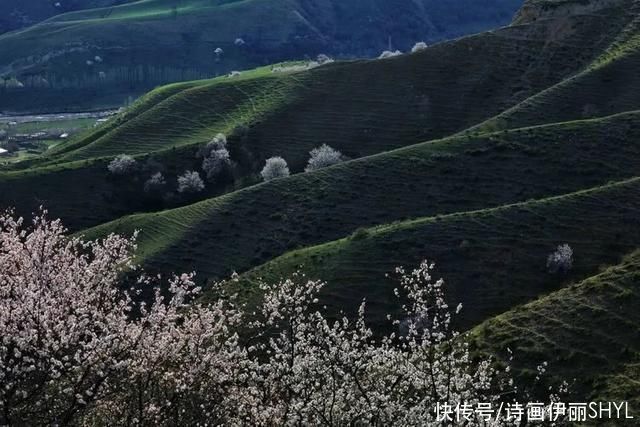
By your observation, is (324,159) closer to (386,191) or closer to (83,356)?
(386,191)

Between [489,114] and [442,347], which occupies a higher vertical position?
[489,114]

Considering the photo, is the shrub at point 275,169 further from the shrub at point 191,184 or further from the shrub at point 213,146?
the shrub at point 213,146

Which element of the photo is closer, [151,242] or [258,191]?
[151,242]

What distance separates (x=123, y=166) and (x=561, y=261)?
67823 mm

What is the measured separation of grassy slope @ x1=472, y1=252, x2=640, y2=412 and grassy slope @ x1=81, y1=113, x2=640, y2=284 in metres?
24.6

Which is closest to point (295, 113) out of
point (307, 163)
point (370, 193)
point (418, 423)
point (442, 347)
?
point (307, 163)

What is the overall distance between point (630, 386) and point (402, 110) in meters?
74.2

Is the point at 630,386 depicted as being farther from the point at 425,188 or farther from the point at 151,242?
the point at 151,242

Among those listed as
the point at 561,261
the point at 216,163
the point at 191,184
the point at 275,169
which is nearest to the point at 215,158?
the point at 216,163

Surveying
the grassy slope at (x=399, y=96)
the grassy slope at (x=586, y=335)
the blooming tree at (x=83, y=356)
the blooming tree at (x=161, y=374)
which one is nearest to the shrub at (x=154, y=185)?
the grassy slope at (x=399, y=96)

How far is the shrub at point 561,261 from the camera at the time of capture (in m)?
53.6

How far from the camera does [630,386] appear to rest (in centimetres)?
3512

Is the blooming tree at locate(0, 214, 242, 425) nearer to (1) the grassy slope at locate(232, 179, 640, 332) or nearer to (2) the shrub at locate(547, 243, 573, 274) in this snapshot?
(1) the grassy slope at locate(232, 179, 640, 332)

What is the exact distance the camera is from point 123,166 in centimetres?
10156
